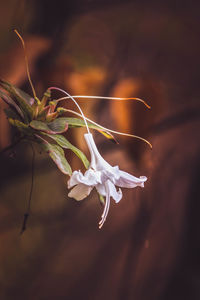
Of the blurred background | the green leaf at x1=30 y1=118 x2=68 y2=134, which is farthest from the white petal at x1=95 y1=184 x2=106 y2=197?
the blurred background

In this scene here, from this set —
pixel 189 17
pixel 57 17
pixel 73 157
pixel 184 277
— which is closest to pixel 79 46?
pixel 57 17

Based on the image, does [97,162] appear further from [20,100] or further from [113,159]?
[113,159]

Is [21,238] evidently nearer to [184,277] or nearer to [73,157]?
[73,157]

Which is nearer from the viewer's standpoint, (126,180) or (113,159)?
(126,180)

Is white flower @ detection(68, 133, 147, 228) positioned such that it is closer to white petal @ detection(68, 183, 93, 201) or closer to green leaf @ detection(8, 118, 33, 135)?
white petal @ detection(68, 183, 93, 201)

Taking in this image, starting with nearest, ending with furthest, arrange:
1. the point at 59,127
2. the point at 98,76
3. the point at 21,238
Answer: the point at 59,127 < the point at 21,238 < the point at 98,76

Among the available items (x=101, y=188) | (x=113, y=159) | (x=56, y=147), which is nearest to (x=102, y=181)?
(x=101, y=188)
